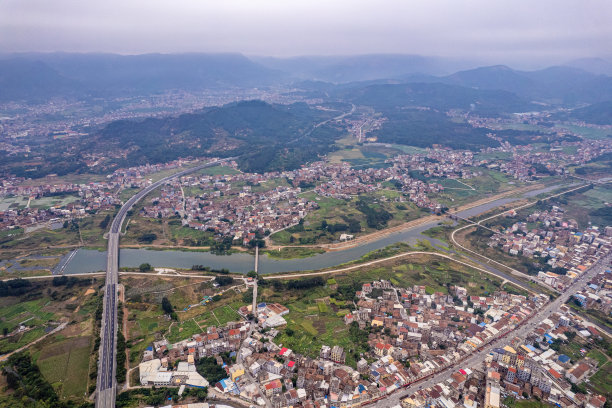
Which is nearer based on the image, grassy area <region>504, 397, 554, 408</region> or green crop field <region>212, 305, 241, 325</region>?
grassy area <region>504, 397, 554, 408</region>

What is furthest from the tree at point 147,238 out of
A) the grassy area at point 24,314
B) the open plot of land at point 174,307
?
the grassy area at point 24,314

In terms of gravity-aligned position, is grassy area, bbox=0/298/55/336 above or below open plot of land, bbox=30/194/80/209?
below

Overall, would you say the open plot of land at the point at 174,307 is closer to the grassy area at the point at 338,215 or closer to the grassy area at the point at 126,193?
the grassy area at the point at 338,215

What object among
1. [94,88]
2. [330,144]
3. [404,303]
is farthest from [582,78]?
[94,88]

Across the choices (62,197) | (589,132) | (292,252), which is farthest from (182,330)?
(589,132)

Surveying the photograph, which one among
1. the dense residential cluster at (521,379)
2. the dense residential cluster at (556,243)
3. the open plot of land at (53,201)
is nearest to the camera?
the dense residential cluster at (521,379)

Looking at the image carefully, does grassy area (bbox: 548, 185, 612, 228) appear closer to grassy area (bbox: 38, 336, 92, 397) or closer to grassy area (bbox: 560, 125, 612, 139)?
grassy area (bbox: 560, 125, 612, 139)

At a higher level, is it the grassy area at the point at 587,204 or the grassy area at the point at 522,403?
the grassy area at the point at 587,204

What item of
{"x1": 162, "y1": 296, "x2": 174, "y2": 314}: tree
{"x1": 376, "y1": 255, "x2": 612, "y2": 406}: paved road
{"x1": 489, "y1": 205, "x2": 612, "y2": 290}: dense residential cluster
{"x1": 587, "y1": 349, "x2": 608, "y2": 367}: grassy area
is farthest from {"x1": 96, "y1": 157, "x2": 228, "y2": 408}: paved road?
{"x1": 489, "y1": 205, "x2": 612, "y2": 290}: dense residential cluster
